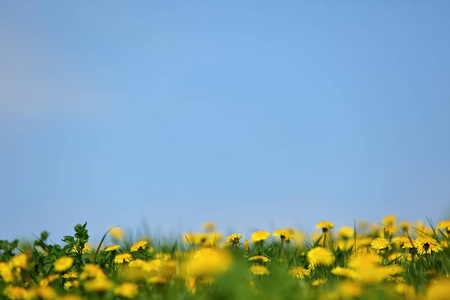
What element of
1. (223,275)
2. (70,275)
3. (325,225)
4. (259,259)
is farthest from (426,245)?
(70,275)

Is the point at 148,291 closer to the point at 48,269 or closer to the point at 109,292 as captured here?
Answer: the point at 109,292

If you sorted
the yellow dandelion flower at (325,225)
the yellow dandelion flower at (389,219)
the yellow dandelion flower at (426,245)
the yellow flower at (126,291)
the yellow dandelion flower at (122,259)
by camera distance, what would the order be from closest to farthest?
1. the yellow flower at (126,291)
2. the yellow dandelion flower at (122,259)
3. the yellow dandelion flower at (426,245)
4. the yellow dandelion flower at (325,225)
5. the yellow dandelion flower at (389,219)

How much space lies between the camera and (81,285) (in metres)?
3.37

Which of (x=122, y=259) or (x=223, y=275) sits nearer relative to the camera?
(x=223, y=275)

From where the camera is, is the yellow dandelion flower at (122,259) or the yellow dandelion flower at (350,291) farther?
the yellow dandelion flower at (122,259)

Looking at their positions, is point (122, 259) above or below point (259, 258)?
above

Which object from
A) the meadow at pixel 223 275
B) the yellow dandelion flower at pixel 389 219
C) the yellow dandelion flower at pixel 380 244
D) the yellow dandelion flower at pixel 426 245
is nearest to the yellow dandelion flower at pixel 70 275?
the meadow at pixel 223 275

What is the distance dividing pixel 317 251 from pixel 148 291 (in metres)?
1.32

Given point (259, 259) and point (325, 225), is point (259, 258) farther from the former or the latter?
point (325, 225)

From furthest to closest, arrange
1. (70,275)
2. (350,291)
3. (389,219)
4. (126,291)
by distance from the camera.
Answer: (389,219) < (70,275) < (126,291) < (350,291)

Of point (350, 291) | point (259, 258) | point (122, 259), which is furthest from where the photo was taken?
point (259, 258)

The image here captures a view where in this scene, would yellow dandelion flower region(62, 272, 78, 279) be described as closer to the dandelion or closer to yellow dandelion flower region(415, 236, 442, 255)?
the dandelion

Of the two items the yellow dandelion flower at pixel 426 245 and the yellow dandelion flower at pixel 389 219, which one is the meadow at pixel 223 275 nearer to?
the yellow dandelion flower at pixel 426 245

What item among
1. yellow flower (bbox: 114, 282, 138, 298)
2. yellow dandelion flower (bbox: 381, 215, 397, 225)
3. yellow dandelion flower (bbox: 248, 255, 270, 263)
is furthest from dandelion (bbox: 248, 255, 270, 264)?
yellow dandelion flower (bbox: 381, 215, 397, 225)
